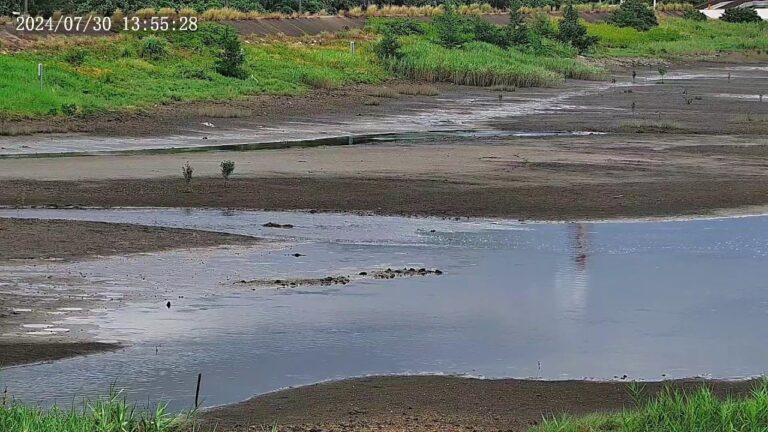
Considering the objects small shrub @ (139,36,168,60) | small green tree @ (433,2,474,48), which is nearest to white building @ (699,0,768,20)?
small green tree @ (433,2,474,48)

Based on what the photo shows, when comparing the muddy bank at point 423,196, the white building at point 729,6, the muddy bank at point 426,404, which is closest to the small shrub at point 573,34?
the white building at point 729,6

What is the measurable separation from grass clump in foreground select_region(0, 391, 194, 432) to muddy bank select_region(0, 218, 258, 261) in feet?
27.5

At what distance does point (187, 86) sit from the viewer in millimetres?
45656

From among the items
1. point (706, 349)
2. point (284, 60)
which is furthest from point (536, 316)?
point (284, 60)

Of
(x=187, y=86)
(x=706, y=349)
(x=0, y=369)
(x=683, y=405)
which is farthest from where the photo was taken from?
(x=187, y=86)

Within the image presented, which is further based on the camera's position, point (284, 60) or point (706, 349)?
point (284, 60)

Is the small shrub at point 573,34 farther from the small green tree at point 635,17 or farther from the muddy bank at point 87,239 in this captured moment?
the muddy bank at point 87,239

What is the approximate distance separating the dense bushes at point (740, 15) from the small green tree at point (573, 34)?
41.3 metres

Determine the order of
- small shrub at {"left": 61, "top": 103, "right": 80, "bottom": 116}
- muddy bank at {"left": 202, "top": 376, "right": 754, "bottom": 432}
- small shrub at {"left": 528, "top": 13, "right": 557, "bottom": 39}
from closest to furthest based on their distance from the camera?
muddy bank at {"left": 202, "top": 376, "right": 754, "bottom": 432} < small shrub at {"left": 61, "top": 103, "right": 80, "bottom": 116} < small shrub at {"left": 528, "top": 13, "right": 557, "bottom": 39}

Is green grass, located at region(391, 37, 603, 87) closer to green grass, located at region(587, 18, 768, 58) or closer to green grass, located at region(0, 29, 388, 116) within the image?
green grass, located at region(0, 29, 388, 116)

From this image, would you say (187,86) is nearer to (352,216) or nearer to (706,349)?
(352,216)

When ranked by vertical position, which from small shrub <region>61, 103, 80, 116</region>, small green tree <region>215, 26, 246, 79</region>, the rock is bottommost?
the rock

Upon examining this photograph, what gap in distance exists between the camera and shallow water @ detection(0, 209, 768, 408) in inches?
472

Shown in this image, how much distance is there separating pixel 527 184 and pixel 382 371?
567 inches
